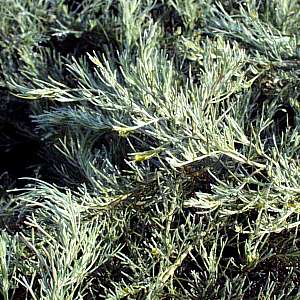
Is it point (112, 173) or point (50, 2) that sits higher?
point (50, 2)

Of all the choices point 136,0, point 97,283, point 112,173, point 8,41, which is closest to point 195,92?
point 112,173

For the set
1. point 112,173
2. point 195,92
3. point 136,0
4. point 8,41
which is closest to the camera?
point 195,92

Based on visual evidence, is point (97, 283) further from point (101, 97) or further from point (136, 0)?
point (136, 0)

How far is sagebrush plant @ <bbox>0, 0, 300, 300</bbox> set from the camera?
3.20 ft

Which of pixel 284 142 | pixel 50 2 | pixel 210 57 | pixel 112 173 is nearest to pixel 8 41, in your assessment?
pixel 50 2

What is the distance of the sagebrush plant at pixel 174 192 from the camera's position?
3.20 ft

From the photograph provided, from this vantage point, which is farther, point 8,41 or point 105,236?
point 8,41

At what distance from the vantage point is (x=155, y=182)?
3.67 ft

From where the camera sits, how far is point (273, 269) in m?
1.06

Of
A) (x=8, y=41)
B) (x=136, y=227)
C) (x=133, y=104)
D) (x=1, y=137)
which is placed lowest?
(x=1, y=137)

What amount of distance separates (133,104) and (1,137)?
0.77m

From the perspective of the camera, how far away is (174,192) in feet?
3.47

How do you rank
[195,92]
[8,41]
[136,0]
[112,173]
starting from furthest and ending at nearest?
[8,41]
[136,0]
[112,173]
[195,92]

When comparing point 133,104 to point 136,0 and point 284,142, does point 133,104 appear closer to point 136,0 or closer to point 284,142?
point 284,142
